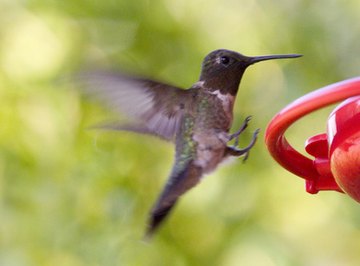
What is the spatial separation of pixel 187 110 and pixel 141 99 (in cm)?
22

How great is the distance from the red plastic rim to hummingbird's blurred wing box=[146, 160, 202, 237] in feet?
1.20

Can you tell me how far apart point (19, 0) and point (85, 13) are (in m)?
0.33

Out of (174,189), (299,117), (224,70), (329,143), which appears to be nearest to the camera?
(299,117)

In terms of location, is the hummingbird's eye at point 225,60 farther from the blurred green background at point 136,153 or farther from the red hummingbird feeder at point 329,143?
the blurred green background at point 136,153

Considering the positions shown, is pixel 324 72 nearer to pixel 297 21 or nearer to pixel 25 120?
pixel 297 21

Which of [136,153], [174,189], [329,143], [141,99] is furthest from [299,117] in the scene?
[136,153]

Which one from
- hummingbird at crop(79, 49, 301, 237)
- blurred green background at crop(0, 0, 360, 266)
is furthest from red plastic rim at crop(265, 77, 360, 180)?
blurred green background at crop(0, 0, 360, 266)

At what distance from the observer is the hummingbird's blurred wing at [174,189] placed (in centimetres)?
256

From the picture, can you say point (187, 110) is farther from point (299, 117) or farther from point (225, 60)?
point (299, 117)

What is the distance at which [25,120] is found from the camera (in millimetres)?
4113

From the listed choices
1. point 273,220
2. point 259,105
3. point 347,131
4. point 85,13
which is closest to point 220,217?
point 273,220

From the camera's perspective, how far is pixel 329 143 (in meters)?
2.35

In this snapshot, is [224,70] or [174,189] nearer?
[174,189]

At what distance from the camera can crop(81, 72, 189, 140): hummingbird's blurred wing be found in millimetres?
2676
